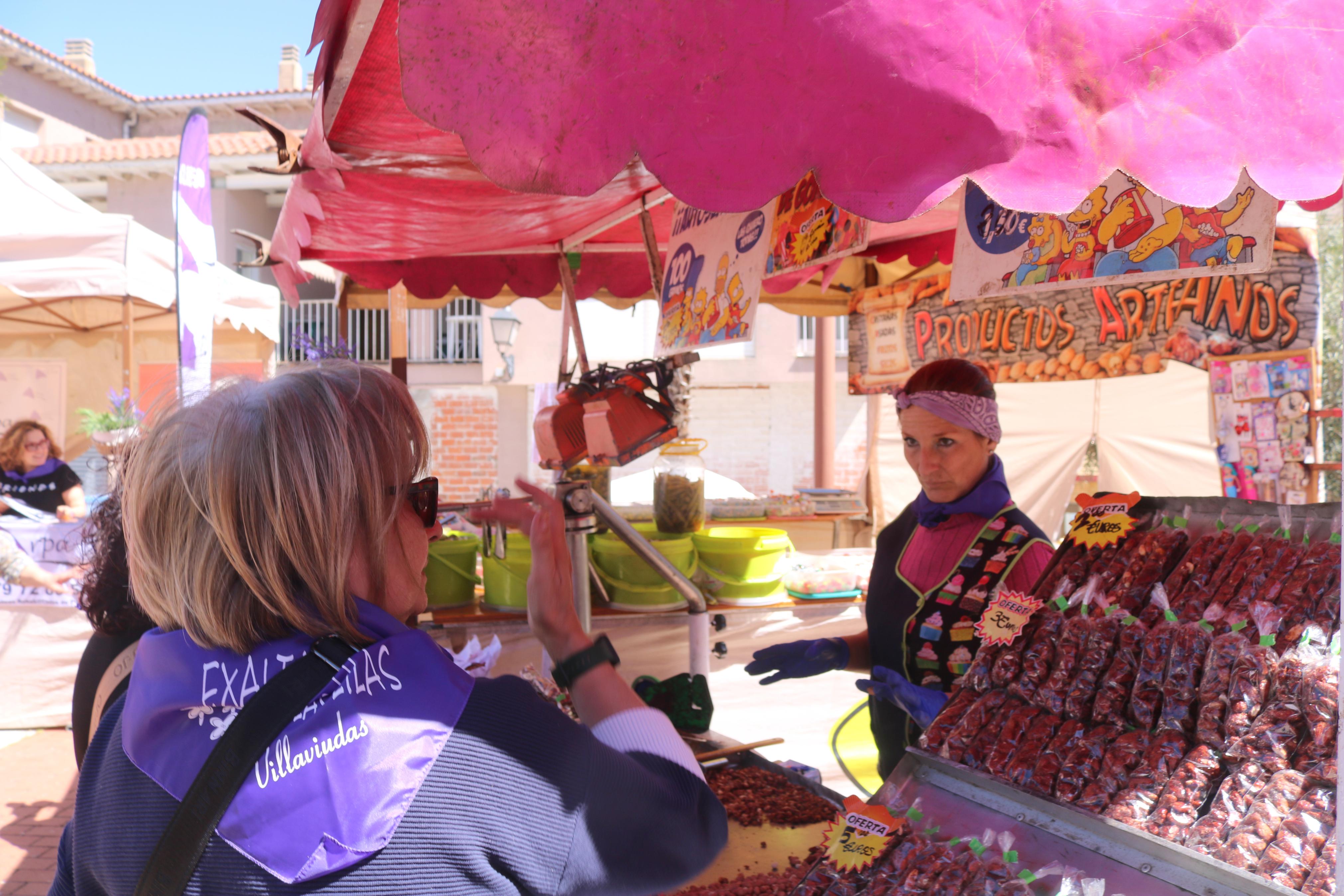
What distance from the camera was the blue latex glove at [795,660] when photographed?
2309mm

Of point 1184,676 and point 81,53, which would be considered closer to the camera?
point 1184,676

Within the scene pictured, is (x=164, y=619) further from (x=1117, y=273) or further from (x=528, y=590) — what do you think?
(x=1117, y=273)

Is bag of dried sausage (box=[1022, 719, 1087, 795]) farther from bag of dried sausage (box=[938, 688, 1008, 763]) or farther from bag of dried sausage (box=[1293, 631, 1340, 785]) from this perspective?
bag of dried sausage (box=[1293, 631, 1340, 785])

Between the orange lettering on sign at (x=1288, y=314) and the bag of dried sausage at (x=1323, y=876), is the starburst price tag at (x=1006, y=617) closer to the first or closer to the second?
the bag of dried sausage at (x=1323, y=876)

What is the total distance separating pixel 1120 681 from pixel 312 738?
1.34 m

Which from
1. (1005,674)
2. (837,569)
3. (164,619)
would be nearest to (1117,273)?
(1005,674)

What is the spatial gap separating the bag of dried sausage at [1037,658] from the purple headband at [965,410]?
2.51 feet

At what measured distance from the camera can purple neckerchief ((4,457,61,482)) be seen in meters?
5.73

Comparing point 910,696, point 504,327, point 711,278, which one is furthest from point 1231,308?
point 504,327

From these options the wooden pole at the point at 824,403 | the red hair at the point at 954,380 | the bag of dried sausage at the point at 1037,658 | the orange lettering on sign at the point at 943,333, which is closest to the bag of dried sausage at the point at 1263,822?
the bag of dried sausage at the point at 1037,658

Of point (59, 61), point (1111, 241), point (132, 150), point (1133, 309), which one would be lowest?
point (1111, 241)

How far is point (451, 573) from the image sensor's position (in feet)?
12.0

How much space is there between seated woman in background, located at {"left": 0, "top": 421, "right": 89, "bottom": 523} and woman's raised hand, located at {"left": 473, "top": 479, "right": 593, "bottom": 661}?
5666 mm

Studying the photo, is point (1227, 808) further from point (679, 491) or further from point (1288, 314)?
point (1288, 314)
